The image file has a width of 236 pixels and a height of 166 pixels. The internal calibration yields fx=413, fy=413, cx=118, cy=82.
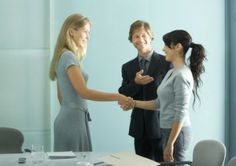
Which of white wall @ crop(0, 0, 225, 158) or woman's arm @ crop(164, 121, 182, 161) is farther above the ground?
white wall @ crop(0, 0, 225, 158)

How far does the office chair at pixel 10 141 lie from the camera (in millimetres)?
3701

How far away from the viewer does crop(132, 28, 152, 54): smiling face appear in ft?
12.1

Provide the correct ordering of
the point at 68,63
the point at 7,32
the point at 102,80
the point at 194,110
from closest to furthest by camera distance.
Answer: the point at 68,63, the point at 7,32, the point at 102,80, the point at 194,110

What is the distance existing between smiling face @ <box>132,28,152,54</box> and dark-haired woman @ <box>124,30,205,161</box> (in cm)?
33

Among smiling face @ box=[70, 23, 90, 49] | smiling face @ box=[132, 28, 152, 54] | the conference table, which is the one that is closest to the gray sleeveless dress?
smiling face @ box=[70, 23, 90, 49]

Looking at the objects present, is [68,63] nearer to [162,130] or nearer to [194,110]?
[162,130]

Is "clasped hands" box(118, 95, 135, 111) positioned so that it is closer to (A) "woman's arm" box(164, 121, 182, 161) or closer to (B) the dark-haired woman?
(B) the dark-haired woman

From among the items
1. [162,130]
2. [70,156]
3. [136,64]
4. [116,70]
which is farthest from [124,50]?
[70,156]

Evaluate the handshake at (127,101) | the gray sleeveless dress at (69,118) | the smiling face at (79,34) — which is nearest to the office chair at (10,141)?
the gray sleeveless dress at (69,118)

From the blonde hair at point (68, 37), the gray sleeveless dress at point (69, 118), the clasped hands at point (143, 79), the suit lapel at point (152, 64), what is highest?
the blonde hair at point (68, 37)

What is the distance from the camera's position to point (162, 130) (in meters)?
3.32

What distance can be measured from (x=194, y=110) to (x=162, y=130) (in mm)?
1668

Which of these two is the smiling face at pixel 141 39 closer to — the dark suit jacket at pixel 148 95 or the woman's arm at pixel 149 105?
the dark suit jacket at pixel 148 95

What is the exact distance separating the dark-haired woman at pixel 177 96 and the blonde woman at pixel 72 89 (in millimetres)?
599
